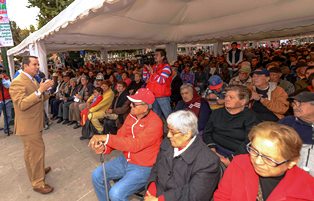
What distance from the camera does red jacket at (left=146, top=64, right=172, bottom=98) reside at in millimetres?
4964

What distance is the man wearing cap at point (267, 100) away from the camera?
3.21 metres

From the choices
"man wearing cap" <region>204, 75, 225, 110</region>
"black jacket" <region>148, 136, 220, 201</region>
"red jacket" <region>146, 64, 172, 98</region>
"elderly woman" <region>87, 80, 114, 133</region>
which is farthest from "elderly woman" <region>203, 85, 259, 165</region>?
"elderly woman" <region>87, 80, 114, 133</region>

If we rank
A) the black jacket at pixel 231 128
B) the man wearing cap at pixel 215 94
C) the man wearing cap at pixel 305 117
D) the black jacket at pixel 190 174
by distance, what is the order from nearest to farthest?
the black jacket at pixel 190 174 → the man wearing cap at pixel 305 117 → the black jacket at pixel 231 128 → the man wearing cap at pixel 215 94

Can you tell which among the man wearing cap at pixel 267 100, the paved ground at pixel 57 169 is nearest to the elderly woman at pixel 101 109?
the paved ground at pixel 57 169

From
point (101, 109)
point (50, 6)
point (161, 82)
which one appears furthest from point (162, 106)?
A: point (50, 6)

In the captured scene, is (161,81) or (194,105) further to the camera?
(161,81)

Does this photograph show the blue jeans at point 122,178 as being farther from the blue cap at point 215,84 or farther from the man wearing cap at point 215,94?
the blue cap at point 215,84

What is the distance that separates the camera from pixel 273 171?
5.08 feet

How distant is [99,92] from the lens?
18.5 ft

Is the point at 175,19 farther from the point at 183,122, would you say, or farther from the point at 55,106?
the point at 183,122

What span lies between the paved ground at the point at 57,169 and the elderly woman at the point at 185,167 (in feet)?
4.32

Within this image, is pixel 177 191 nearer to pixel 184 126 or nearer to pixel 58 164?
pixel 184 126

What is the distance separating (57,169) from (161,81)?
8.58 ft

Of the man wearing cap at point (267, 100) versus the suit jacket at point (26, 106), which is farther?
the man wearing cap at point (267, 100)
